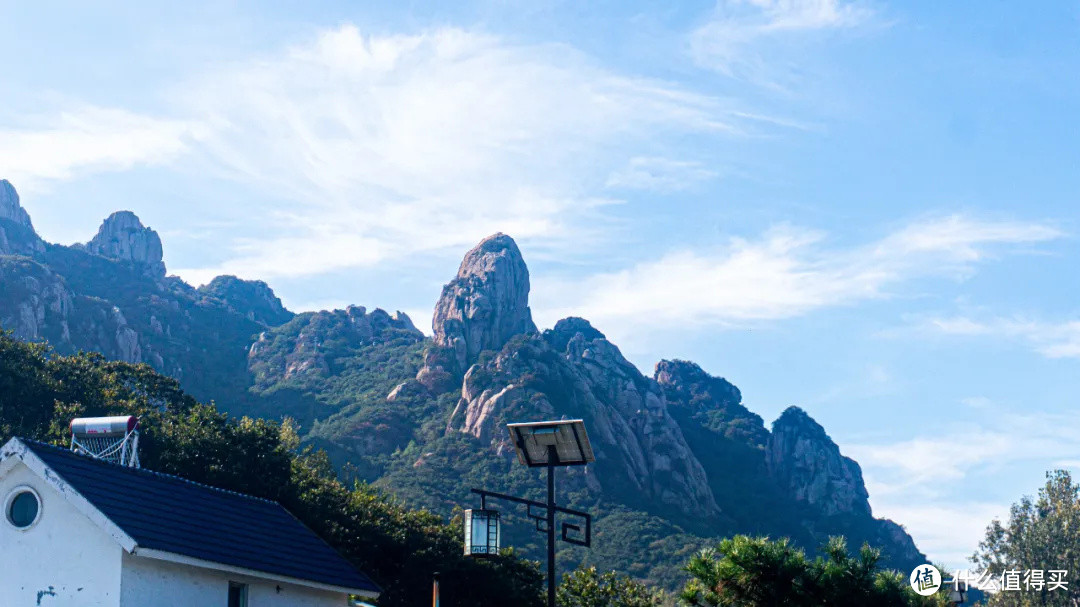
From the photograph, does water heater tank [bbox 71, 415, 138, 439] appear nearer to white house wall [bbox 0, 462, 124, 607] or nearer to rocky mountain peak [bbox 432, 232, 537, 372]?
white house wall [bbox 0, 462, 124, 607]

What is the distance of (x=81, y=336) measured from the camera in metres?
154

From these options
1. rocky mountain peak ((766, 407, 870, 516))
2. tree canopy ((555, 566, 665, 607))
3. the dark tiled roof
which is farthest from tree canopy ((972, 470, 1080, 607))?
rocky mountain peak ((766, 407, 870, 516))

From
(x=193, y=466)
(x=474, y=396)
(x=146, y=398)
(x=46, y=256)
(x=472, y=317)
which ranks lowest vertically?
(x=193, y=466)

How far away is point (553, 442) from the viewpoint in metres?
21.8

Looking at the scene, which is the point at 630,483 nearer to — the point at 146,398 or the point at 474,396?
the point at 474,396

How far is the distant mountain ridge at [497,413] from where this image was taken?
144m

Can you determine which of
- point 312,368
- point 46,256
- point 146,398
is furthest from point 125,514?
point 46,256

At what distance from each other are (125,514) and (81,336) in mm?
143767

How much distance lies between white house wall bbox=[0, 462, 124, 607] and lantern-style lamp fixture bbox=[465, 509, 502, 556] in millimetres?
6241

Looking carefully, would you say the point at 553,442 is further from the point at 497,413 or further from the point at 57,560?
the point at 497,413

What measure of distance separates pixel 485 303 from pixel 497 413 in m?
33.1

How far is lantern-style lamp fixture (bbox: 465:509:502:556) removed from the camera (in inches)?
862

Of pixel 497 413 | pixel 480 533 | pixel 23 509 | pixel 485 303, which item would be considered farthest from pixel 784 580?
pixel 485 303

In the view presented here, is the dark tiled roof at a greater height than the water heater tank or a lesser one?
lesser
